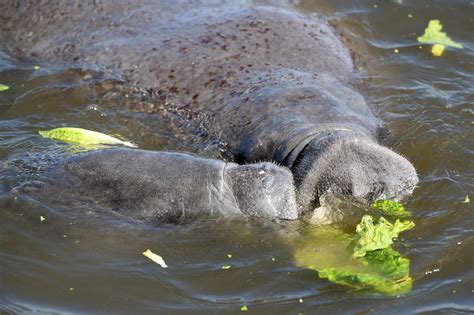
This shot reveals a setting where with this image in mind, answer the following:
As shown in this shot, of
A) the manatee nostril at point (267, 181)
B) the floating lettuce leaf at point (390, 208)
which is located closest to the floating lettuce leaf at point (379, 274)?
the floating lettuce leaf at point (390, 208)

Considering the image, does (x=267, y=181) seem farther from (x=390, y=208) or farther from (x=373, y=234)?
(x=390, y=208)

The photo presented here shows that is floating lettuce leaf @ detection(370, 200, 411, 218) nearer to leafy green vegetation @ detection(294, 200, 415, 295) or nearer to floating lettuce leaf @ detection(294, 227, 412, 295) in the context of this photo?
leafy green vegetation @ detection(294, 200, 415, 295)

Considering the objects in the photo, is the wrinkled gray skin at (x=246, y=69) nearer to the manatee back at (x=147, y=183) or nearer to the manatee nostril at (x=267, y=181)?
the manatee nostril at (x=267, y=181)

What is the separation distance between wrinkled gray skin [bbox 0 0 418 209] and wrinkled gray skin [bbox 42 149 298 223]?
23cm

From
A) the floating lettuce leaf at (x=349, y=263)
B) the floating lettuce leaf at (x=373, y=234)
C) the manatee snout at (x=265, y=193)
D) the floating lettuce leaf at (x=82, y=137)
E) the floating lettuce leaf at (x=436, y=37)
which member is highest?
the manatee snout at (x=265, y=193)

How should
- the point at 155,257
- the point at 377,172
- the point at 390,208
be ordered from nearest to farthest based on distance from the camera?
the point at 155,257, the point at 377,172, the point at 390,208

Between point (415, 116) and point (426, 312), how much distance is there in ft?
7.93

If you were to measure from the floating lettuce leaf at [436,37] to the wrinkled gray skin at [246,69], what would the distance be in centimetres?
109

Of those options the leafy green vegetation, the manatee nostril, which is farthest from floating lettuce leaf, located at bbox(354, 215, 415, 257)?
the manatee nostril

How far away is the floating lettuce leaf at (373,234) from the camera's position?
5.15 m

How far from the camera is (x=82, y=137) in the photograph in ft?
20.9

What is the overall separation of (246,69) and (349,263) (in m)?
1.89

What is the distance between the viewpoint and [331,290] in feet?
16.3

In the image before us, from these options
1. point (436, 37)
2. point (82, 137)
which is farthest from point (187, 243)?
point (436, 37)
